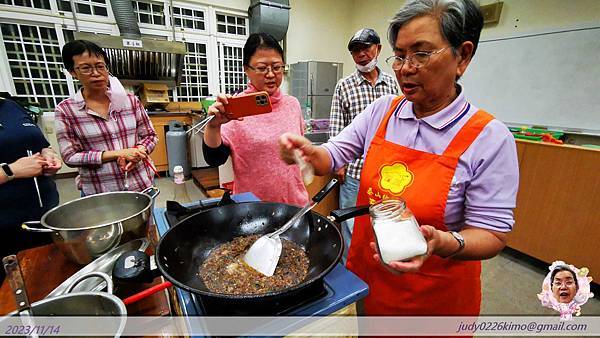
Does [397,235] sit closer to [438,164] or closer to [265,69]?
[438,164]

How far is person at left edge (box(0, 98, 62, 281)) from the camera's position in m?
1.16

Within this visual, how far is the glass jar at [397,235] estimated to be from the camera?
1.81 ft

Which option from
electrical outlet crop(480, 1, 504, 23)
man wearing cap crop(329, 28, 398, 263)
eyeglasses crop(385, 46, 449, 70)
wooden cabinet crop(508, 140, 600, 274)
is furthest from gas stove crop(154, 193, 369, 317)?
electrical outlet crop(480, 1, 504, 23)

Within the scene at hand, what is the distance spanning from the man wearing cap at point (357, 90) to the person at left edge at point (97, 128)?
1.28 m

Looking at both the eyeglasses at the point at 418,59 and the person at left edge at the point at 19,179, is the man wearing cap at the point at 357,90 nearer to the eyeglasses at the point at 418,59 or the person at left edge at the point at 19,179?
the eyeglasses at the point at 418,59

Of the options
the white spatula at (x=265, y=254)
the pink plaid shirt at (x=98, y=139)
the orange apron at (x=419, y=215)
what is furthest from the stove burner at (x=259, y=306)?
the pink plaid shirt at (x=98, y=139)

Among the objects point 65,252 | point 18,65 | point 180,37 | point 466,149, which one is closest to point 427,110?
point 466,149

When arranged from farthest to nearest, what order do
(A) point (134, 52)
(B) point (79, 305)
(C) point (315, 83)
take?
(C) point (315, 83) < (A) point (134, 52) < (B) point (79, 305)

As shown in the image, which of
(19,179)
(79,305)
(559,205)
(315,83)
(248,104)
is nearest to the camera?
(79,305)

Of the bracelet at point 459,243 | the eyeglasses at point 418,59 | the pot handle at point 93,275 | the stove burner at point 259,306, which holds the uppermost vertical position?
the eyeglasses at point 418,59

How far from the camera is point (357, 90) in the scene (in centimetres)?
198

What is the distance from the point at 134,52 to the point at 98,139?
3.27 m

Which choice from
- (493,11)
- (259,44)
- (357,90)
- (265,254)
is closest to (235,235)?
(265,254)

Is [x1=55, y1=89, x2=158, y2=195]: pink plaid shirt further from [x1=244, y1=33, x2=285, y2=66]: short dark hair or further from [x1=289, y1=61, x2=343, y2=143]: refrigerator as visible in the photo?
[x1=289, y1=61, x2=343, y2=143]: refrigerator
